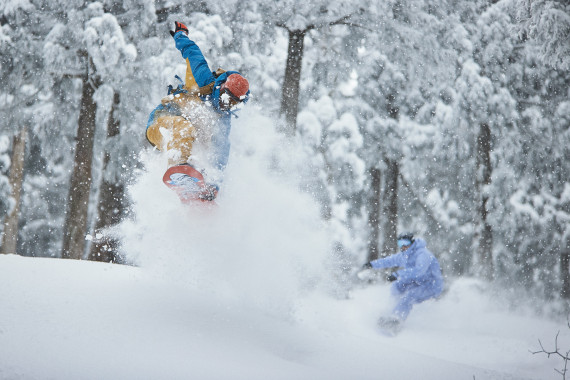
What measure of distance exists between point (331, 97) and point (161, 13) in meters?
5.15

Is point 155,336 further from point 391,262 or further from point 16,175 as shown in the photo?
point 16,175

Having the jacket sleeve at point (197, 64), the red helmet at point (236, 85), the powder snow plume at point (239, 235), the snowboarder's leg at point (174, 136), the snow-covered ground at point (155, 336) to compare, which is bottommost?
the snow-covered ground at point (155, 336)

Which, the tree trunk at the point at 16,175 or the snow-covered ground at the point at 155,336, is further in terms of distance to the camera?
the tree trunk at the point at 16,175

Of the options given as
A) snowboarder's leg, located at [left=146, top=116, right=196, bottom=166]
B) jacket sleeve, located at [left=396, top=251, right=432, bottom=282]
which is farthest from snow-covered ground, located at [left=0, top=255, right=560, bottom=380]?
jacket sleeve, located at [left=396, top=251, right=432, bottom=282]

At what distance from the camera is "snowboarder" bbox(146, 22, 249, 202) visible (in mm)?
5086

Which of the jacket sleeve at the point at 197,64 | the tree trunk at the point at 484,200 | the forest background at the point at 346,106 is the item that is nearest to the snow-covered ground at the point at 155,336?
the jacket sleeve at the point at 197,64

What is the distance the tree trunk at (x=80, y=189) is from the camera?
31.6 feet

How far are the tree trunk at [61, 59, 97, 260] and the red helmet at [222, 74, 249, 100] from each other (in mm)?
5353

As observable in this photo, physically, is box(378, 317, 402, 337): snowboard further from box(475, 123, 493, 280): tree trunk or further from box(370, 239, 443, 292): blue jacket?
box(475, 123, 493, 280): tree trunk

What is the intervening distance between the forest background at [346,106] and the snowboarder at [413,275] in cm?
154

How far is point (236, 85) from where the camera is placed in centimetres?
520

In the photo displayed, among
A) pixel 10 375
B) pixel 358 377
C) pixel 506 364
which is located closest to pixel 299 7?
pixel 506 364

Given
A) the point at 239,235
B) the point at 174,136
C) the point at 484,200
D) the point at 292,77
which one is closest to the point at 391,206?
the point at 484,200

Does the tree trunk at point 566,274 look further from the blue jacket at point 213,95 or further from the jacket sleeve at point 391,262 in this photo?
the blue jacket at point 213,95
